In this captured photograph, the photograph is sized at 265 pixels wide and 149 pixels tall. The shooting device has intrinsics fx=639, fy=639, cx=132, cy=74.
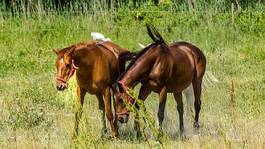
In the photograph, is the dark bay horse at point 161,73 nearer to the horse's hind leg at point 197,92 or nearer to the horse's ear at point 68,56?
the horse's hind leg at point 197,92

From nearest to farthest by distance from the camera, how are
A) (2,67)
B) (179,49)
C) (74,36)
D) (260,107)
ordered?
(179,49) → (260,107) → (2,67) → (74,36)

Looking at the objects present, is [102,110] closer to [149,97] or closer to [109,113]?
[109,113]

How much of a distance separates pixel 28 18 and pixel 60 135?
914 centimetres

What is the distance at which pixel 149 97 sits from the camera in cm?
1041

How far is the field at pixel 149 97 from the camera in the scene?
748 centimetres

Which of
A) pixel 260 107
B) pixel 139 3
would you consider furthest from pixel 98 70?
pixel 139 3

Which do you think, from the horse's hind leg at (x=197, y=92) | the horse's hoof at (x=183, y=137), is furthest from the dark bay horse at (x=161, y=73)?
the horse's hoof at (x=183, y=137)

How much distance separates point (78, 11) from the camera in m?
18.0

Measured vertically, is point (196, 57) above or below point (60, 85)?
below

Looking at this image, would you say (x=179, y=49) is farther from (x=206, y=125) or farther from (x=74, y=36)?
(x=74, y=36)

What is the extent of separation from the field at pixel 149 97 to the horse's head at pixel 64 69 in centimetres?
52

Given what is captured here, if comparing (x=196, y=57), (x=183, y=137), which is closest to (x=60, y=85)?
(x=183, y=137)

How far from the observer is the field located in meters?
7.48

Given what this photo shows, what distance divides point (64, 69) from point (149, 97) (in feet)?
11.1
